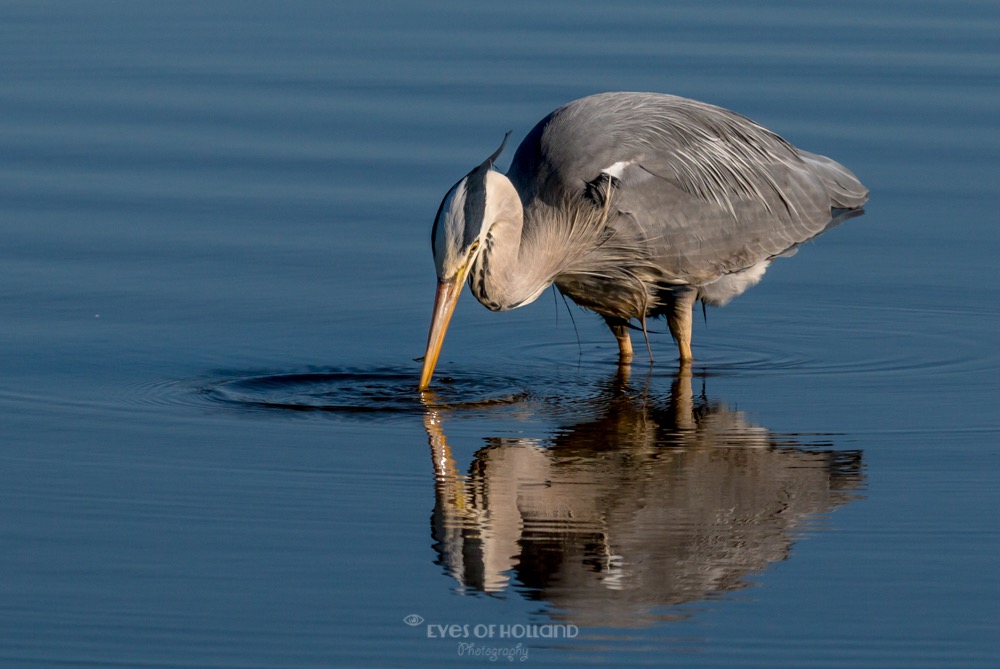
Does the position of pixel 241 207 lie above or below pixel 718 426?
above

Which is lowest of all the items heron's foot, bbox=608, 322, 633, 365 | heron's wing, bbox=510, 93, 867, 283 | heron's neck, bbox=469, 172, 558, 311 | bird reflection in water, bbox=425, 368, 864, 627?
bird reflection in water, bbox=425, 368, 864, 627

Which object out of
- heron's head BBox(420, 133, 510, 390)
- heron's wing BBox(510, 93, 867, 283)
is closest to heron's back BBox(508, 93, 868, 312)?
heron's wing BBox(510, 93, 867, 283)

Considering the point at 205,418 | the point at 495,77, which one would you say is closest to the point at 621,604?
the point at 205,418

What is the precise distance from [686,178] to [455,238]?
1809 millimetres

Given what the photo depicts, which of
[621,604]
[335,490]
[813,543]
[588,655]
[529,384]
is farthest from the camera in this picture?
[529,384]

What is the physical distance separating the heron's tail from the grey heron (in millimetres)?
15

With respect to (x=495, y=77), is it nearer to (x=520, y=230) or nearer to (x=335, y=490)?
(x=520, y=230)

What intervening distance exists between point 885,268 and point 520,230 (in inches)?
106

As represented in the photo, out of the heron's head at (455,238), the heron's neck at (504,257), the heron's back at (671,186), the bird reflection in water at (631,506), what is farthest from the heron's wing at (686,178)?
the bird reflection in water at (631,506)

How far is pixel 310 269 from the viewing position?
9.25 meters

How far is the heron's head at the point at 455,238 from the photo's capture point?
6.87 meters

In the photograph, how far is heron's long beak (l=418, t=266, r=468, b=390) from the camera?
23.0ft

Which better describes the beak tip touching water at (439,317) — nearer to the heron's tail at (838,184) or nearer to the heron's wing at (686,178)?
the heron's wing at (686,178)

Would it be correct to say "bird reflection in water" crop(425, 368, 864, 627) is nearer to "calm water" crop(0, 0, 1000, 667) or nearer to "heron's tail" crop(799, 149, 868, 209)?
"calm water" crop(0, 0, 1000, 667)
